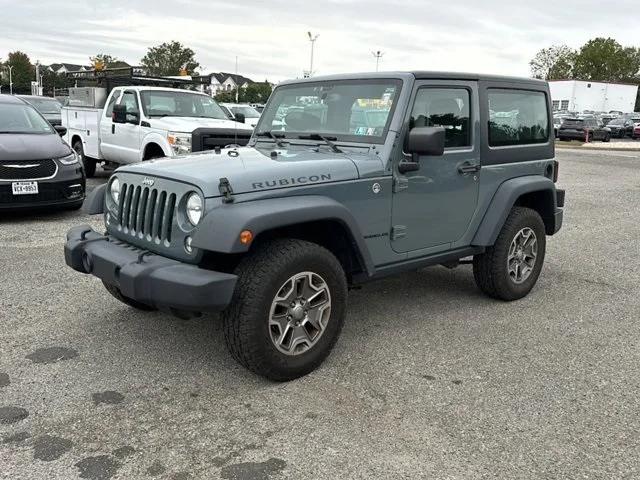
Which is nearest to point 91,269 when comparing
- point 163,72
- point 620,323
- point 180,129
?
point 620,323

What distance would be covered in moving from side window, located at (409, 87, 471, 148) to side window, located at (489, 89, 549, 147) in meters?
0.31

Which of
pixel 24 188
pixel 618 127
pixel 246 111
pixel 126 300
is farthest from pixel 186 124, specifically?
pixel 618 127

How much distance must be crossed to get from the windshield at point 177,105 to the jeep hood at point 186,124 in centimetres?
27

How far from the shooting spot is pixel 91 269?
142 inches

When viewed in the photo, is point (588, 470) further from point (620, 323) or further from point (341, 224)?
point (620, 323)

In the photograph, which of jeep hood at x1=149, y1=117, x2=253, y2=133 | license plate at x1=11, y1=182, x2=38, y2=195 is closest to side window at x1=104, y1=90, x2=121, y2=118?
jeep hood at x1=149, y1=117, x2=253, y2=133

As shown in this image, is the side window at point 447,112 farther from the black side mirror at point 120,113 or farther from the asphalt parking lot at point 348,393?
the black side mirror at point 120,113

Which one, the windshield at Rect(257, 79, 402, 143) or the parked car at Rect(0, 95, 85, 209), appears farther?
the parked car at Rect(0, 95, 85, 209)

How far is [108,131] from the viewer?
10641mm

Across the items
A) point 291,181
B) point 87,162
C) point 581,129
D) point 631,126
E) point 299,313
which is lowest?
point 299,313

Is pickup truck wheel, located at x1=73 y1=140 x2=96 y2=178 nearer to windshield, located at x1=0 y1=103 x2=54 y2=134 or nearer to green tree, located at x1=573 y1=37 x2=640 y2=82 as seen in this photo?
windshield, located at x1=0 y1=103 x2=54 y2=134

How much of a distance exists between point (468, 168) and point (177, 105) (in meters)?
6.87

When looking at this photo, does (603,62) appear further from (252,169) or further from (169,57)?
(252,169)

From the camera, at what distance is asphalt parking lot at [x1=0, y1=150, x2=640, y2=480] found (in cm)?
274
